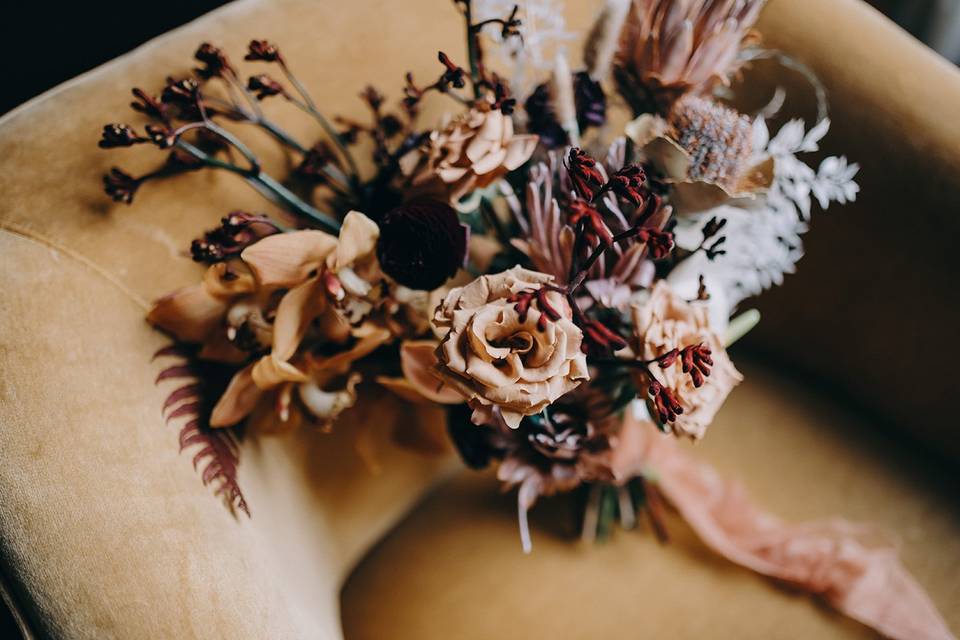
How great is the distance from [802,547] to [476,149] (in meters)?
0.61

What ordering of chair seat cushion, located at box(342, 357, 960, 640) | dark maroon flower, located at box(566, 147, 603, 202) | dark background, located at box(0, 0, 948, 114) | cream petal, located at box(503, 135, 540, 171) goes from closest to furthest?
dark maroon flower, located at box(566, 147, 603, 202) → cream petal, located at box(503, 135, 540, 171) → chair seat cushion, located at box(342, 357, 960, 640) → dark background, located at box(0, 0, 948, 114)

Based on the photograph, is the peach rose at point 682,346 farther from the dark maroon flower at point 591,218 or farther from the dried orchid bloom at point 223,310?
the dried orchid bloom at point 223,310

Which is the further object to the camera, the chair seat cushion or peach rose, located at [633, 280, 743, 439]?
the chair seat cushion

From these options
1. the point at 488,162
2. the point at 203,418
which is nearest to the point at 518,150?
the point at 488,162

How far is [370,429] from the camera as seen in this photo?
72cm

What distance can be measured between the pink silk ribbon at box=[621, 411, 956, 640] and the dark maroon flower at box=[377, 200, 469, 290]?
33cm

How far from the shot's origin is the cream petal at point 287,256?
51cm

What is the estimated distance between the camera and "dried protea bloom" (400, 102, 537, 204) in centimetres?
51

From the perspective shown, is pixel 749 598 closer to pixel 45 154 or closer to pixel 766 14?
pixel 766 14

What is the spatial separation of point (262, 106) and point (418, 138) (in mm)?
159

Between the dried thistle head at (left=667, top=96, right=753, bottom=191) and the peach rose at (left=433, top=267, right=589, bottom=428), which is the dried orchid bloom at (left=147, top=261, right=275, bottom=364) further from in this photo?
the dried thistle head at (left=667, top=96, right=753, bottom=191)

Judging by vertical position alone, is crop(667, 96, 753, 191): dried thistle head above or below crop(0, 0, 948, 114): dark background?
above

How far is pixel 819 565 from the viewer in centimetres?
78

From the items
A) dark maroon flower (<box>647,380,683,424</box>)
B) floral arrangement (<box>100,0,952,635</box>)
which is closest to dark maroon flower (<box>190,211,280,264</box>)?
floral arrangement (<box>100,0,952,635</box>)
